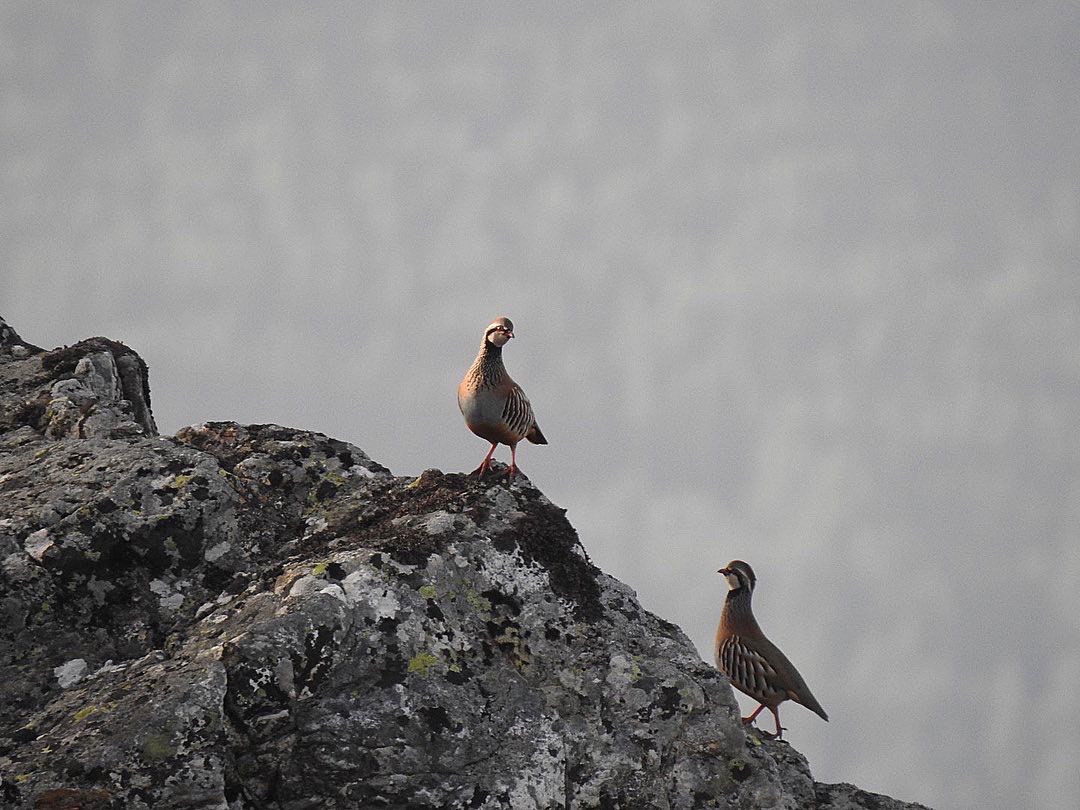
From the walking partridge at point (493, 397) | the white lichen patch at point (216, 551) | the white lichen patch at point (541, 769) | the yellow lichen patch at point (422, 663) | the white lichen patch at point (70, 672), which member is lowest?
the white lichen patch at point (70, 672)

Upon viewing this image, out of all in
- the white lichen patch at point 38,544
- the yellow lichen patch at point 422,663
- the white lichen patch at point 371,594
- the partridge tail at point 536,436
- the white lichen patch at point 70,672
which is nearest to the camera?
the white lichen patch at point 70,672

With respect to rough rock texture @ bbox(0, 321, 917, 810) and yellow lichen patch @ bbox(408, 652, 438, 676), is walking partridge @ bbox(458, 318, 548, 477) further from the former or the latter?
yellow lichen patch @ bbox(408, 652, 438, 676)

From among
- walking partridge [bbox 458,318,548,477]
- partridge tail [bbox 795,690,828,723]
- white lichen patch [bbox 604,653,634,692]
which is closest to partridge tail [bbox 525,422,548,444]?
walking partridge [bbox 458,318,548,477]

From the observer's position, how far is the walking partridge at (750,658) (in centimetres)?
1139

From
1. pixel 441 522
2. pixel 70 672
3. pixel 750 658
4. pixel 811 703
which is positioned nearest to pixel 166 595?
pixel 70 672

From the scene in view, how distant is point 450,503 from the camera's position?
805 cm

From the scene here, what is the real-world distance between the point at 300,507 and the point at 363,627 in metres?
2.56

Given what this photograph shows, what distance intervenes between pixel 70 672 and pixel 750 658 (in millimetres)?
7775

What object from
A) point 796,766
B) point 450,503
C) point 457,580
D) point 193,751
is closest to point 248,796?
point 193,751

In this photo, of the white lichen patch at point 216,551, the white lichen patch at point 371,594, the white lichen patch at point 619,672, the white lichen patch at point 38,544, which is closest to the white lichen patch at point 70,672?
the white lichen patch at point 38,544

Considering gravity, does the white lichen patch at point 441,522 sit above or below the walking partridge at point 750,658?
below

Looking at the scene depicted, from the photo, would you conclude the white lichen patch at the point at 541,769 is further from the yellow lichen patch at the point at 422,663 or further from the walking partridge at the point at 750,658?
the walking partridge at the point at 750,658

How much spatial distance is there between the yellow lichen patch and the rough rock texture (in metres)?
0.02

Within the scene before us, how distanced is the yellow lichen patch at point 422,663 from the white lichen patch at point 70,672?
7.00ft
